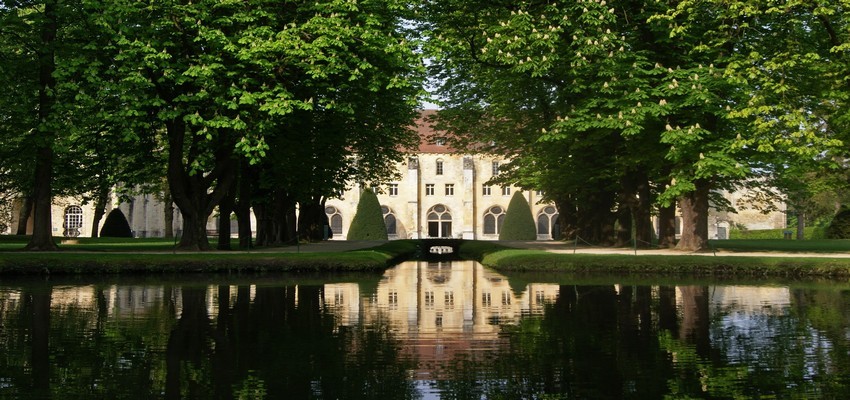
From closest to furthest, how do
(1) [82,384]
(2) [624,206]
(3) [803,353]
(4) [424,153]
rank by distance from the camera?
(1) [82,384] < (3) [803,353] < (2) [624,206] < (4) [424,153]

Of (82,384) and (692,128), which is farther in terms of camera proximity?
(692,128)

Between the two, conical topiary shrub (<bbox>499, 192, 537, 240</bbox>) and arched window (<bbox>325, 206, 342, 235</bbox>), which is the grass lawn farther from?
arched window (<bbox>325, 206, 342, 235</bbox>)

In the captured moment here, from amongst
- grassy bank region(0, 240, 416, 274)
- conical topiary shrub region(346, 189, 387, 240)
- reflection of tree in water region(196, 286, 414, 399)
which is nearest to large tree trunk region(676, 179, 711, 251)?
grassy bank region(0, 240, 416, 274)

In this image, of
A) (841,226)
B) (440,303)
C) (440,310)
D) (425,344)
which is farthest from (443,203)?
(425,344)

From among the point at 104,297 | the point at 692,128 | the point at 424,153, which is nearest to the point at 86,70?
the point at 104,297

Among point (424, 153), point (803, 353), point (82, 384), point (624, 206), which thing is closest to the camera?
point (82, 384)

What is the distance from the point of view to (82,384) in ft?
24.8

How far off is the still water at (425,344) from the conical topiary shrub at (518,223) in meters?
52.3

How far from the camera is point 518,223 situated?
70375mm

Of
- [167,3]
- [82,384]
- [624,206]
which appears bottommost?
[82,384]

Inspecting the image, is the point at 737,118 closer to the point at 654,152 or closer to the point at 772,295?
the point at 654,152

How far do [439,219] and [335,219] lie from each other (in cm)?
1060

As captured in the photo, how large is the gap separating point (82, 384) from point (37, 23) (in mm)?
22168

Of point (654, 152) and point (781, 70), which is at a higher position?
point (781, 70)
